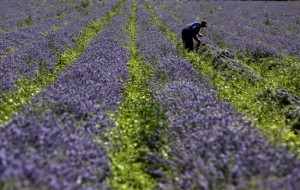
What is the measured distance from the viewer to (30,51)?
1218 cm

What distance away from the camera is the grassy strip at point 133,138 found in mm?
5348

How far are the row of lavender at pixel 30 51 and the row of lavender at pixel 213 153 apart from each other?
12.3 ft

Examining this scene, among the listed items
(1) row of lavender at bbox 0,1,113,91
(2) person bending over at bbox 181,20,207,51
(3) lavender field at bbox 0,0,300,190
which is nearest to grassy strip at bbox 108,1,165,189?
(3) lavender field at bbox 0,0,300,190

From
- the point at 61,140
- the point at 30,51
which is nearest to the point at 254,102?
the point at 61,140

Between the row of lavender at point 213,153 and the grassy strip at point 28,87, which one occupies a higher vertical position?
the row of lavender at point 213,153

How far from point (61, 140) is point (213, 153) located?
174cm

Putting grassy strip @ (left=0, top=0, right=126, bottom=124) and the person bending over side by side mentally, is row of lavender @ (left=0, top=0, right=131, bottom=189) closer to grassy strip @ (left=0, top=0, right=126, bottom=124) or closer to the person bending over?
grassy strip @ (left=0, top=0, right=126, bottom=124)

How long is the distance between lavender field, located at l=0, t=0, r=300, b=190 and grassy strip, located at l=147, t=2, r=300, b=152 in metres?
0.04

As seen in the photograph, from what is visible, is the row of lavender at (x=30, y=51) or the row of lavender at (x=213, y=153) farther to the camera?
the row of lavender at (x=30, y=51)

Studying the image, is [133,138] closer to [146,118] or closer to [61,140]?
[146,118]

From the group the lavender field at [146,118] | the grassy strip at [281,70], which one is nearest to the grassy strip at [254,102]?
the lavender field at [146,118]

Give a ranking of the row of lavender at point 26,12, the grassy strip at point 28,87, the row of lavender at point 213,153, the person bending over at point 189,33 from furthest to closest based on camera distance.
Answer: the row of lavender at point 26,12
the person bending over at point 189,33
the grassy strip at point 28,87
the row of lavender at point 213,153

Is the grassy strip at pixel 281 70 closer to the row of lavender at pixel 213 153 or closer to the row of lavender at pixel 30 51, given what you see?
the row of lavender at pixel 213 153

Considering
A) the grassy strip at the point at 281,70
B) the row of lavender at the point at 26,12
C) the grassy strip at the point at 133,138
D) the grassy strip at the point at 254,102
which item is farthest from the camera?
the row of lavender at the point at 26,12
